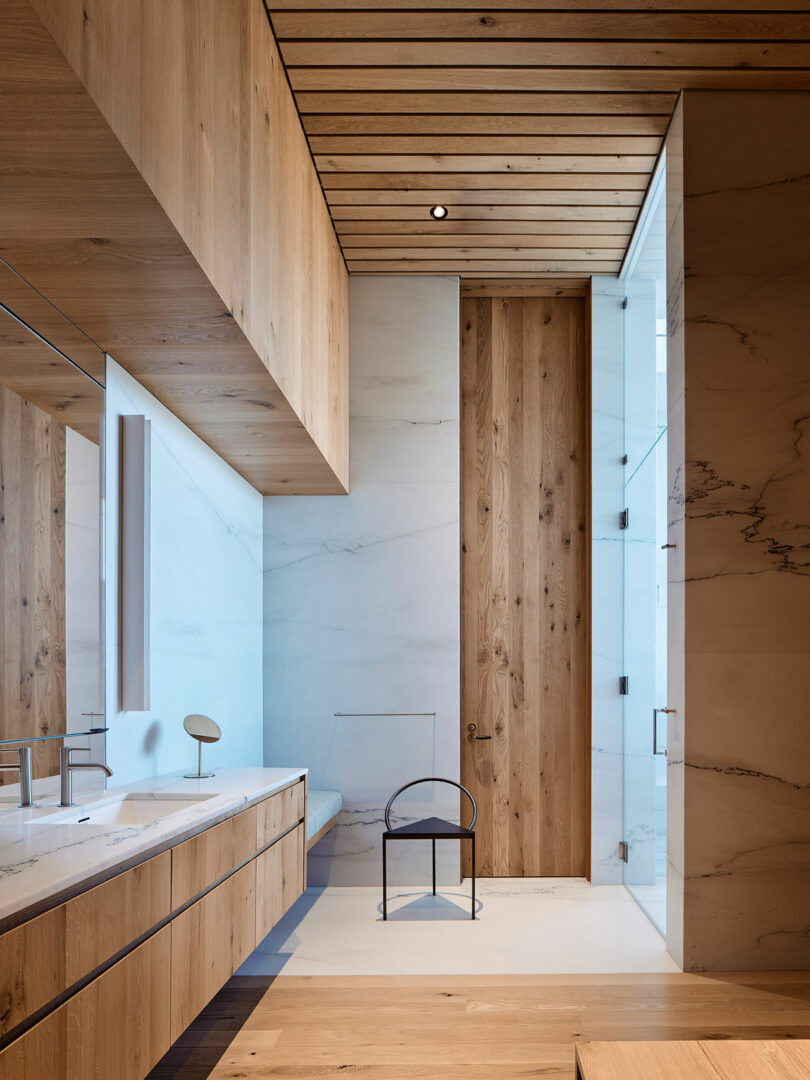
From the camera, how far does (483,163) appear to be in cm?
382

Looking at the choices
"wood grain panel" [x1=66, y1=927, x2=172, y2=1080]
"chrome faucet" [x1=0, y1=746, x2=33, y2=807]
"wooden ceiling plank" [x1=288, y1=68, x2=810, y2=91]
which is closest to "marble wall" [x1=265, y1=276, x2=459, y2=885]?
"wooden ceiling plank" [x1=288, y1=68, x2=810, y2=91]

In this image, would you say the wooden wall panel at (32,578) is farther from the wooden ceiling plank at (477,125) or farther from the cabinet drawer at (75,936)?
the wooden ceiling plank at (477,125)

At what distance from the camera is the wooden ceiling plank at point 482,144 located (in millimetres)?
3643

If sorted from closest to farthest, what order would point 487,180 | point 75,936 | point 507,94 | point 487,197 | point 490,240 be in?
point 75,936 < point 507,94 < point 487,180 < point 487,197 < point 490,240

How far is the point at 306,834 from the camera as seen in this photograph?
12.4 feet

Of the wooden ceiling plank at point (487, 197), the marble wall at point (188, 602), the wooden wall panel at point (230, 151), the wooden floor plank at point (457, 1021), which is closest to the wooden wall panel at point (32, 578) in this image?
the marble wall at point (188, 602)

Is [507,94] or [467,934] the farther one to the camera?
[467,934]

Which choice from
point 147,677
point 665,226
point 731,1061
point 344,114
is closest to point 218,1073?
point 147,677

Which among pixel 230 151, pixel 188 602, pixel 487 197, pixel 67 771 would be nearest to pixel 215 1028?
pixel 67 771

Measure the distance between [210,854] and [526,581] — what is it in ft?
9.35

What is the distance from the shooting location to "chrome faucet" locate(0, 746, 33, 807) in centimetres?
227

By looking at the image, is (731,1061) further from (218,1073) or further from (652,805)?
(652,805)

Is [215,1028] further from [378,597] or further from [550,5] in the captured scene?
[550,5]

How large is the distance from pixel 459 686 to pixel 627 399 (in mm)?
1695
